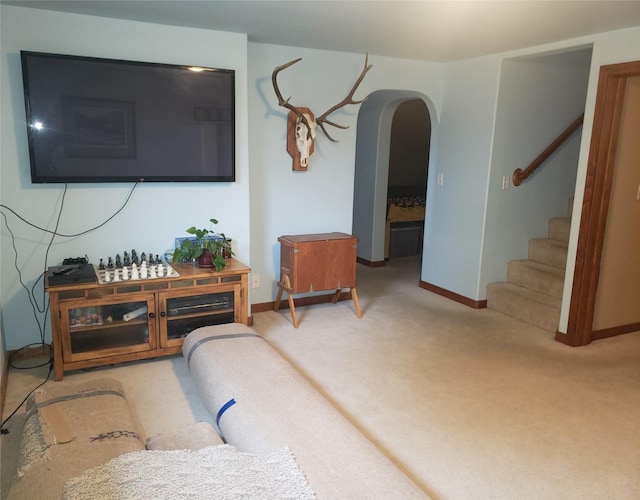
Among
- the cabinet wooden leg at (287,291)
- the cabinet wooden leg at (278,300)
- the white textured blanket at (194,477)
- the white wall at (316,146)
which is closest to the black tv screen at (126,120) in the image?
the white wall at (316,146)

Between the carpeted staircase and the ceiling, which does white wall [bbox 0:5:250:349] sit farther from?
the carpeted staircase

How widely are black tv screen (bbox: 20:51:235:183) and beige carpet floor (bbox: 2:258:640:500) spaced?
1232 millimetres

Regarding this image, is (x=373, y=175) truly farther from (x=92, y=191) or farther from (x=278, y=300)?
(x=92, y=191)

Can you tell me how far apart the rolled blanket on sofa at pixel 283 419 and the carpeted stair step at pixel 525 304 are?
2311mm

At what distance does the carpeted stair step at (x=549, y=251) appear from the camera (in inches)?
161

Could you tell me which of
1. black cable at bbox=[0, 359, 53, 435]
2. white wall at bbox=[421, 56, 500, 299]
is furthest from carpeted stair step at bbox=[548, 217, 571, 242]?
black cable at bbox=[0, 359, 53, 435]

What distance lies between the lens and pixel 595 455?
2.12m

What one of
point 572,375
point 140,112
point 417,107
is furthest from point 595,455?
point 417,107

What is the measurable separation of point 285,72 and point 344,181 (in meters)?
1.03

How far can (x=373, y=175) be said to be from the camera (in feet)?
17.8

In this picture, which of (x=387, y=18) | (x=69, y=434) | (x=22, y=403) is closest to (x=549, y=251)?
(x=387, y=18)

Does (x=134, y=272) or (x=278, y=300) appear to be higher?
(x=134, y=272)

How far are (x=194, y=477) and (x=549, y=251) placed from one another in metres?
3.66

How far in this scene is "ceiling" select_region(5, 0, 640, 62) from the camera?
99.0 inches
